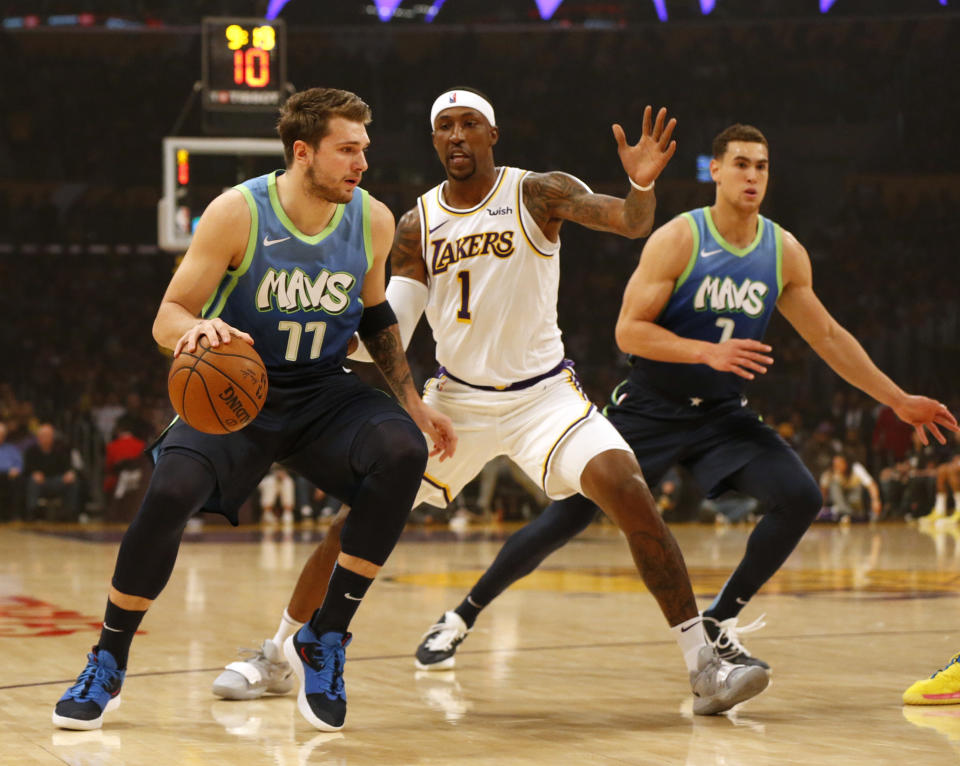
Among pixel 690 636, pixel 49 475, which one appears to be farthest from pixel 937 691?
pixel 49 475

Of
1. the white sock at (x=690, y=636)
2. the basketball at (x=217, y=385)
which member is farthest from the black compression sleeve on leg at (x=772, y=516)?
the basketball at (x=217, y=385)

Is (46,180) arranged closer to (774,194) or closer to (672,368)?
(774,194)

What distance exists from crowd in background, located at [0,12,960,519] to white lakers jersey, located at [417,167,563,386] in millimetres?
14787

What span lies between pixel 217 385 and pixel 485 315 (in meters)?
1.44

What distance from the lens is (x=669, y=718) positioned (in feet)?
14.2

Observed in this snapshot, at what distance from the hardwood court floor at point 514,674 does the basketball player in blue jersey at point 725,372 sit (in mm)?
478

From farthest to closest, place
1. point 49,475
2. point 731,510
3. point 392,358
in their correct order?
point 731,510 < point 49,475 < point 392,358

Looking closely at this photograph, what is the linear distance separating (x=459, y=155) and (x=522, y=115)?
18758mm

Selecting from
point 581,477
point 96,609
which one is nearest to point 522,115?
point 96,609

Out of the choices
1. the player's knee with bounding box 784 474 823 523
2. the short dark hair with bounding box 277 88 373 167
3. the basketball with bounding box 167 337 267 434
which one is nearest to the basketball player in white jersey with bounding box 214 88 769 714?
the player's knee with bounding box 784 474 823 523

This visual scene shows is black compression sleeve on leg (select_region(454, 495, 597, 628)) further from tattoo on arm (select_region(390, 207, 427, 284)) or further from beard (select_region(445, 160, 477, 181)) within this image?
beard (select_region(445, 160, 477, 181))

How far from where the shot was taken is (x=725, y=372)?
5074mm

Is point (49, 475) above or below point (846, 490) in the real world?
above

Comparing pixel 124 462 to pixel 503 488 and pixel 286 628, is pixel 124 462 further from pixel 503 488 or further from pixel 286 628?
pixel 286 628
